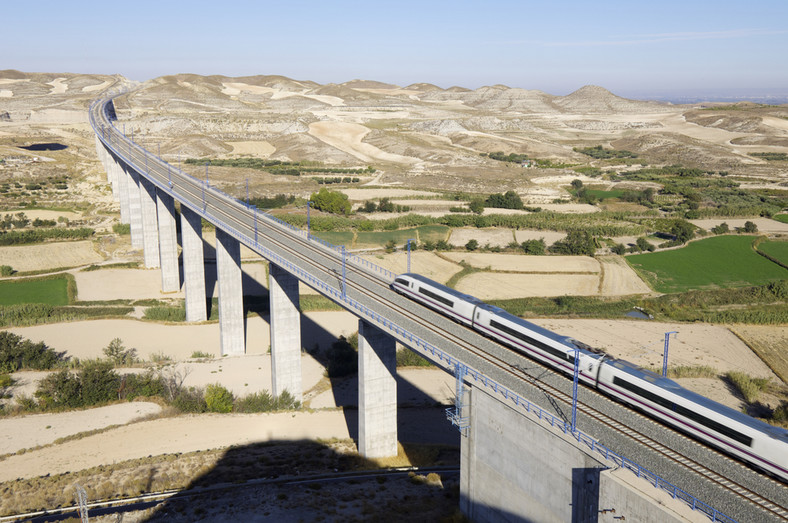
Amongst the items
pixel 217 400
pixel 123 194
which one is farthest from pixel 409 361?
pixel 123 194

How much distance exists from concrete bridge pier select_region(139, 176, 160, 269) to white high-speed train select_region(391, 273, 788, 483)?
4986cm

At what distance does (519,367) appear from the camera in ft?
95.3

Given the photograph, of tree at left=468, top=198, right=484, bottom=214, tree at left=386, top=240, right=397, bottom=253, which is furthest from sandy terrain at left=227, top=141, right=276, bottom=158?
tree at left=386, top=240, right=397, bottom=253

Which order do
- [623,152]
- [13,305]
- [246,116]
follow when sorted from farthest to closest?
[246,116] → [623,152] → [13,305]

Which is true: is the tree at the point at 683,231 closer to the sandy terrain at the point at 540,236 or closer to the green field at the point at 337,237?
the sandy terrain at the point at 540,236

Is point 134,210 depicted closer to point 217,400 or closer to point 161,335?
point 161,335

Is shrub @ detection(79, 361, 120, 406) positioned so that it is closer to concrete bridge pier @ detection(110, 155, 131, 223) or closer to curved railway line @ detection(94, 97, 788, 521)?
curved railway line @ detection(94, 97, 788, 521)

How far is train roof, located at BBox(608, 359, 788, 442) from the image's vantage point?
20.8 meters

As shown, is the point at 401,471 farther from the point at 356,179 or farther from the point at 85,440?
the point at 356,179

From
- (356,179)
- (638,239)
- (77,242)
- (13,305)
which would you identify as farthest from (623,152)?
(13,305)

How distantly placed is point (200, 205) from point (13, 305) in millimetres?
22476

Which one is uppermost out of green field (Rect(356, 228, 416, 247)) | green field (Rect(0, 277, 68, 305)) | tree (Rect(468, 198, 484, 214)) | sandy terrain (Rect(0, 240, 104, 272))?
tree (Rect(468, 198, 484, 214))

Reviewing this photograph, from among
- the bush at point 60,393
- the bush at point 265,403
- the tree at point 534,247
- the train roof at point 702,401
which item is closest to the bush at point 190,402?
the bush at point 265,403

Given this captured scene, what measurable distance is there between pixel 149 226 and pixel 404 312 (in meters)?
49.1
